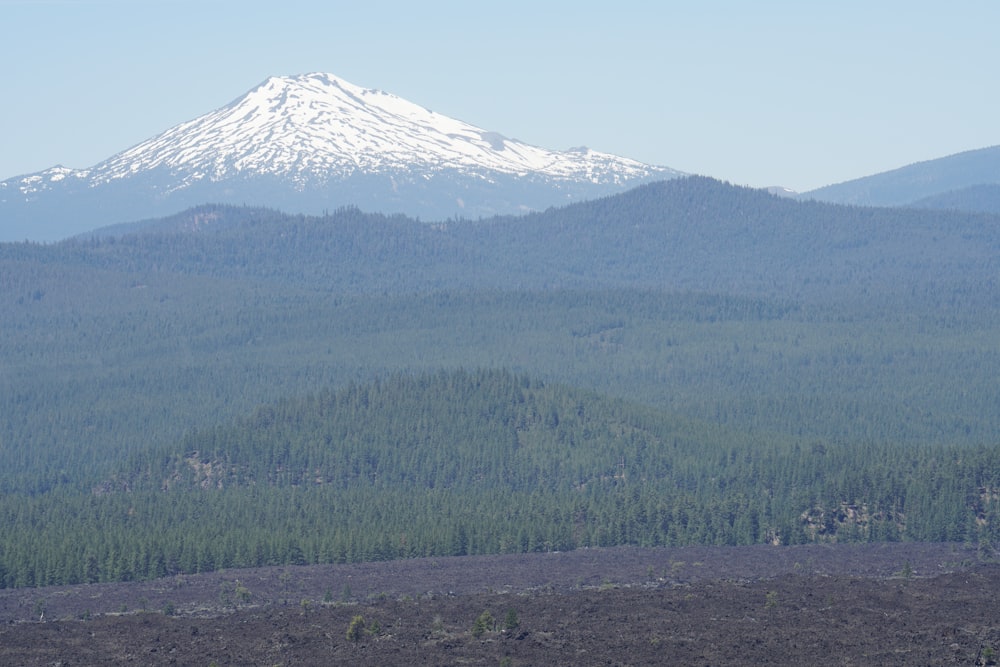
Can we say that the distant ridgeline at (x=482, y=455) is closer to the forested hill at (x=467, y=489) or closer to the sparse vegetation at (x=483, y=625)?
the forested hill at (x=467, y=489)

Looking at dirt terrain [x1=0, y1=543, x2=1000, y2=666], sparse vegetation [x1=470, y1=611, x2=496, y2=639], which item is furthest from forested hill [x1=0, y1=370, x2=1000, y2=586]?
sparse vegetation [x1=470, y1=611, x2=496, y2=639]

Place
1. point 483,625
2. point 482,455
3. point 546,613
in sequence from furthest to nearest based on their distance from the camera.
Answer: point 482,455 → point 546,613 → point 483,625

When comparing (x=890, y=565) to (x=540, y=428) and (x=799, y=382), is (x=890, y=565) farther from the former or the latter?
(x=799, y=382)

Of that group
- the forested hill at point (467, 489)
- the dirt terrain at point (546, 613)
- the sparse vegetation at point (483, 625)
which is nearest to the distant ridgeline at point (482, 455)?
the forested hill at point (467, 489)

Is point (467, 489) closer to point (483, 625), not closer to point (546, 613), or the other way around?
point (546, 613)

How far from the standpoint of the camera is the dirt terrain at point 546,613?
2665 inches

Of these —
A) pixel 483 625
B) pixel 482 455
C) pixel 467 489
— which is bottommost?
pixel 467 489

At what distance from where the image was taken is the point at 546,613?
7638cm

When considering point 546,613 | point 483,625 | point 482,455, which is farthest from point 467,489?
point 483,625

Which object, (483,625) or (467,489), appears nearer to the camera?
(483,625)

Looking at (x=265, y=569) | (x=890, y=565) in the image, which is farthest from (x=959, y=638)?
(x=265, y=569)

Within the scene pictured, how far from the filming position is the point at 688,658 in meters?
65.9

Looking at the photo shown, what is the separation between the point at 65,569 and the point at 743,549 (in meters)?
35.6

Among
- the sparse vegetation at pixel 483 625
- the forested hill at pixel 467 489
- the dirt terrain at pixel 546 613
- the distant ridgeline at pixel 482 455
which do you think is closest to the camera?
the dirt terrain at pixel 546 613
